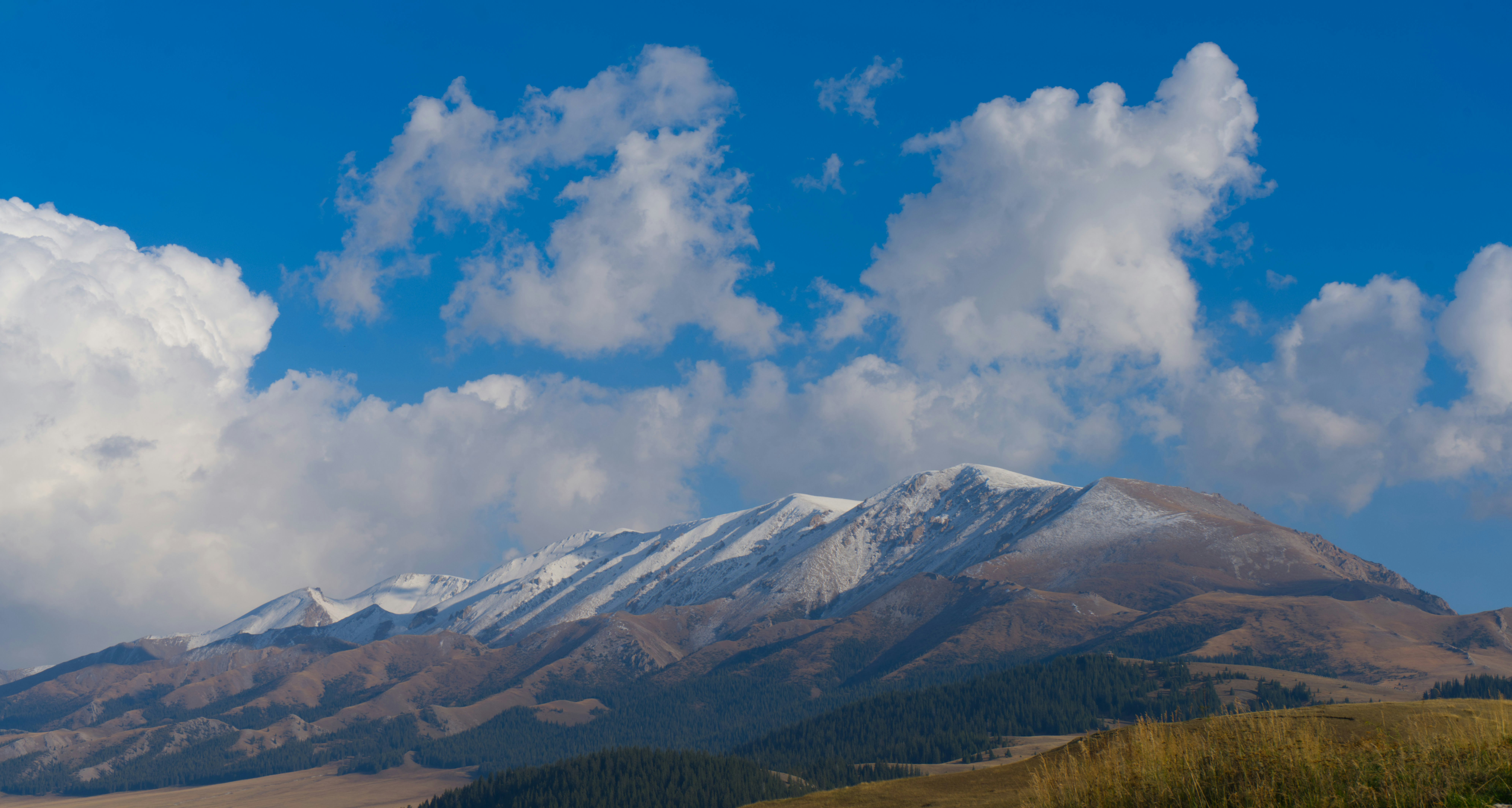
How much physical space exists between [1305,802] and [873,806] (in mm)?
32634

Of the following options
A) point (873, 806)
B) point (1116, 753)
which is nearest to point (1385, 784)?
point (1116, 753)

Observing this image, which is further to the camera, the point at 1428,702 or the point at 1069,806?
the point at 1428,702

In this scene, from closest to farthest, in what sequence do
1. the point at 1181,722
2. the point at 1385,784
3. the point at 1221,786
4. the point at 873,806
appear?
the point at 1385,784
the point at 1221,786
the point at 1181,722
the point at 873,806

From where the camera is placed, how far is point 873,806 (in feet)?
210

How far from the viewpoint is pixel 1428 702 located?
216 ft

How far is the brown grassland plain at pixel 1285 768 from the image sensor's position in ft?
114

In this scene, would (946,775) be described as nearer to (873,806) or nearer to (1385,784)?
(873,806)

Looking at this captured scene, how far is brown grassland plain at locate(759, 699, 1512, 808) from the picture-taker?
1367 inches

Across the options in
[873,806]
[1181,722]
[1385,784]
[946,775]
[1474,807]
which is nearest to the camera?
[1474,807]

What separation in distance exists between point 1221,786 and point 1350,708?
115 feet

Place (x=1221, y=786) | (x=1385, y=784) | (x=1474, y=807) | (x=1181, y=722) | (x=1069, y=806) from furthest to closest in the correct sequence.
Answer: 1. (x=1181, y=722)
2. (x=1069, y=806)
3. (x=1221, y=786)
4. (x=1385, y=784)
5. (x=1474, y=807)

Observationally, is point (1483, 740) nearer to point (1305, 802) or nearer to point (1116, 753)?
point (1305, 802)

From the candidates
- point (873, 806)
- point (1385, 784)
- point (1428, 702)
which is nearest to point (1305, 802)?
point (1385, 784)

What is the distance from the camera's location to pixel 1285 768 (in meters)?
37.4
